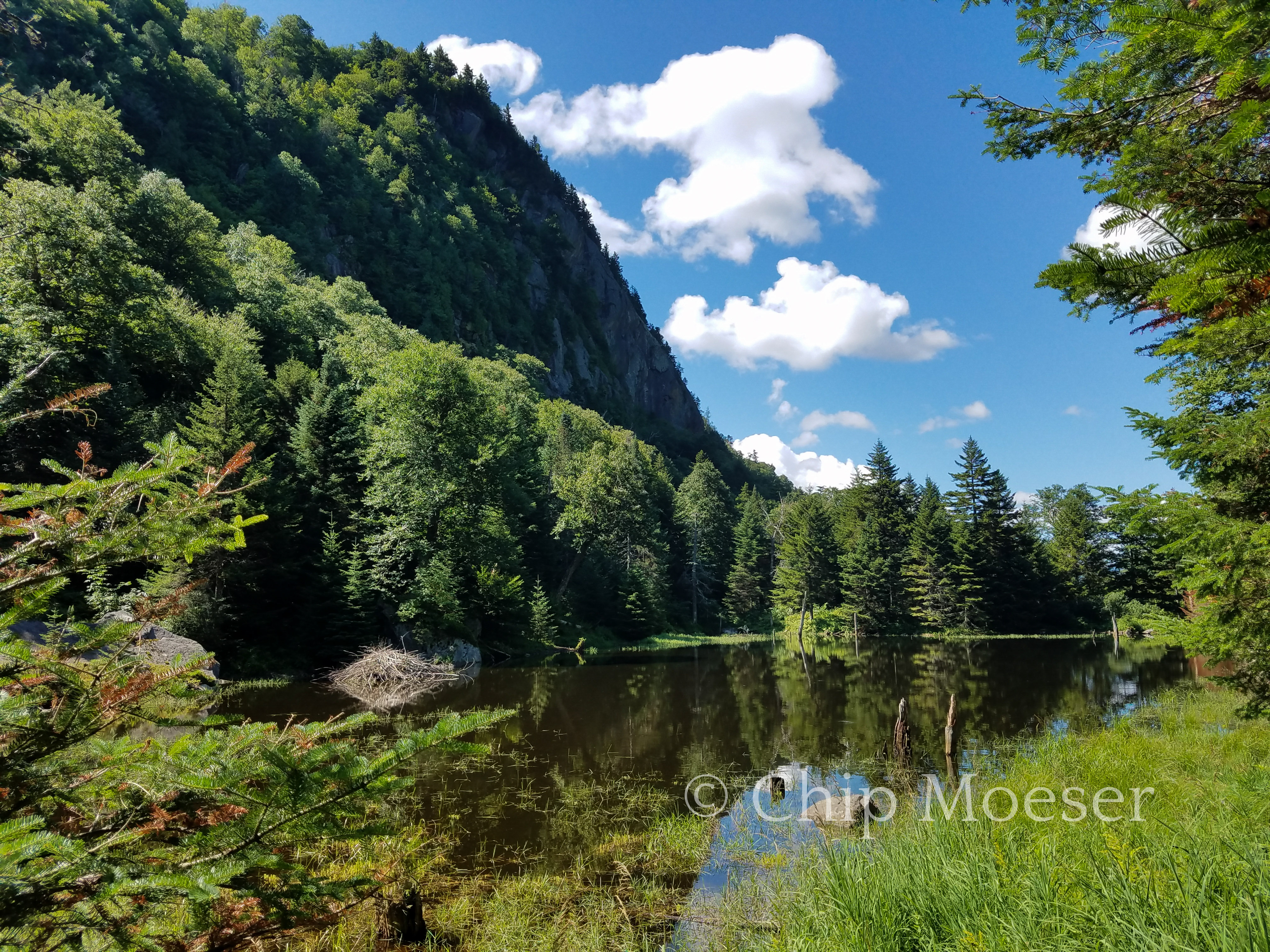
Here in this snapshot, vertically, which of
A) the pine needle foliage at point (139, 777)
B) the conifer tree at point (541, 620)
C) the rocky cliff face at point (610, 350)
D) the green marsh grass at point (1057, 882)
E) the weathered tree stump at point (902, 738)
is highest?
the rocky cliff face at point (610, 350)

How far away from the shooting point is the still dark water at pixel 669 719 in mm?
9000

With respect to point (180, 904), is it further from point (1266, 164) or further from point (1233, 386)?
point (1233, 386)

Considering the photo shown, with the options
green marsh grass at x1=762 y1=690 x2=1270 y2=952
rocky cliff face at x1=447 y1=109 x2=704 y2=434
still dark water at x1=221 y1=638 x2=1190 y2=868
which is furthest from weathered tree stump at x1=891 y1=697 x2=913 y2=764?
rocky cliff face at x1=447 y1=109 x2=704 y2=434

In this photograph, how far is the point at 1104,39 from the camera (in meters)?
4.22

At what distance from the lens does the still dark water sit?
900cm

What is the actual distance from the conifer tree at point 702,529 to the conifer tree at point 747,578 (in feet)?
6.37

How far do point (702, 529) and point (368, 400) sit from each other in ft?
128

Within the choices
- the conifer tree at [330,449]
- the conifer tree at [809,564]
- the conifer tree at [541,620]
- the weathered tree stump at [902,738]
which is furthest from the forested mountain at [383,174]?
the weathered tree stump at [902,738]

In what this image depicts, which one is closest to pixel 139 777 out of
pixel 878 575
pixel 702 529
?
pixel 878 575

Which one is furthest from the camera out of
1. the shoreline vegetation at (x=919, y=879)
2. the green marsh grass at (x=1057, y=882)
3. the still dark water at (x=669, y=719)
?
the still dark water at (x=669, y=719)

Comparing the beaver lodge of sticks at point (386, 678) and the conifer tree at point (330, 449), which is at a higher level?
the conifer tree at point (330, 449)

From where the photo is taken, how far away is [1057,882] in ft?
12.4

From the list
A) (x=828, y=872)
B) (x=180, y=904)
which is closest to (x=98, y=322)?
(x=180, y=904)

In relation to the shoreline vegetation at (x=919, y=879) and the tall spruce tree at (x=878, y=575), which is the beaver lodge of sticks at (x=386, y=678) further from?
the tall spruce tree at (x=878, y=575)
